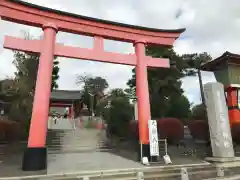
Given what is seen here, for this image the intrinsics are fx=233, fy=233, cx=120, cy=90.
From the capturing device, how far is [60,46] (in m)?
9.81

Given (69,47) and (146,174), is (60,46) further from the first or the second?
(146,174)

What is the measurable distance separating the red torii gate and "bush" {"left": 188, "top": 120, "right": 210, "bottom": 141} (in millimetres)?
5442

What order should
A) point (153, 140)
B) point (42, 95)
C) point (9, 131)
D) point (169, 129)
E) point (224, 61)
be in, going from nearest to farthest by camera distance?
point (42, 95)
point (153, 140)
point (9, 131)
point (169, 129)
point (224, 61)

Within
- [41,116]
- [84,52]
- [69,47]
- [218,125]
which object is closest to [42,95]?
[41,116]

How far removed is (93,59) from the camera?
10.3 metres

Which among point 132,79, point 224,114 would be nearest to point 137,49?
point 224,114

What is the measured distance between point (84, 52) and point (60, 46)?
3.40 ft

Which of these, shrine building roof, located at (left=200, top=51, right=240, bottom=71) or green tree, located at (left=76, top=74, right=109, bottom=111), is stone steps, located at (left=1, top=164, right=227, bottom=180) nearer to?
shrine building roof, located at (left=200, top=51, right=240, bottom=71)

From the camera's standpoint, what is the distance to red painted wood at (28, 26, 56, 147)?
27.8ft

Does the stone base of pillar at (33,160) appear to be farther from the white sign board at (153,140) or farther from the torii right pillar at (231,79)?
the torii right pillar at (231,79)

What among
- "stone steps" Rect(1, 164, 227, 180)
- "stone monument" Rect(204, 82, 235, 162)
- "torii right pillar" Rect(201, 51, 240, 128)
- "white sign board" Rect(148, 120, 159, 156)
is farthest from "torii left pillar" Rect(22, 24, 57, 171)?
"torii right pillar" Rect(201, 51, 240, 128)

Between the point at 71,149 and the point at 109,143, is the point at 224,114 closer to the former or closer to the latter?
the point at 109,143

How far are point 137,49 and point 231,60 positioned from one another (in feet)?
28.1

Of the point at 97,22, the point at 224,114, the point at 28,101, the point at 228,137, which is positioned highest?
the point at 97,22
